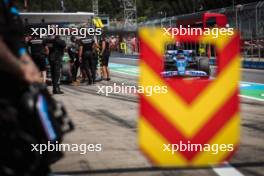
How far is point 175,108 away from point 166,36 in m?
0.68

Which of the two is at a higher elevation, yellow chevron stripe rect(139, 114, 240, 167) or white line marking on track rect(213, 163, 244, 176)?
yellow chevron stripe rect(139, 114, 240, 167)

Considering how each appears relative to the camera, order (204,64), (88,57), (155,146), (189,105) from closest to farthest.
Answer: (189,105)
(155,146)
(204,64)
(88,57)

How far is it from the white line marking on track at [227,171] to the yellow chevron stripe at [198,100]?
90 centimetres

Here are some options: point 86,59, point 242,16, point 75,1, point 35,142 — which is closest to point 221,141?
point 35,142

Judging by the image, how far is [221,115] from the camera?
17.7 ft

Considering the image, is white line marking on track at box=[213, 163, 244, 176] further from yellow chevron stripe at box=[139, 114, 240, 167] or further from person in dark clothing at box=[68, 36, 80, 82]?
person in dark clothing at box=[68, 36, 80, 82]

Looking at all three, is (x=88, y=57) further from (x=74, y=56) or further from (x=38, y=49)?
(x=38, y=49)

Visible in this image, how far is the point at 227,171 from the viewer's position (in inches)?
242

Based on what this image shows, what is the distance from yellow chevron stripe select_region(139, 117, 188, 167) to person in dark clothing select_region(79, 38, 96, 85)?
12837 millimetres

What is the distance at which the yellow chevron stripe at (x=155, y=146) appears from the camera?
5.40m

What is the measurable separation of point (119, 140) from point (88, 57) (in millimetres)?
10827

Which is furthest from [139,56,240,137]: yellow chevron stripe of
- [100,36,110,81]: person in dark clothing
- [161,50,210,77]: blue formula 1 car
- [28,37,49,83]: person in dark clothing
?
[100,36,110,81]: person in dark clothing

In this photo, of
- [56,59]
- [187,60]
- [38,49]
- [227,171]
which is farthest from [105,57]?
[227,171]

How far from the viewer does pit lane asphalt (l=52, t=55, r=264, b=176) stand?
20.9 feet
